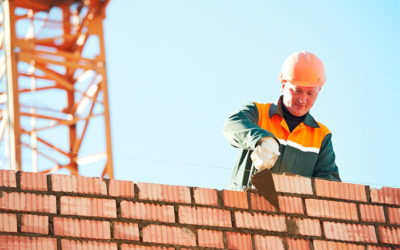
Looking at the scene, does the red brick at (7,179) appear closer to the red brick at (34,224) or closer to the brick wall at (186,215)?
the brick wall at (186,215)

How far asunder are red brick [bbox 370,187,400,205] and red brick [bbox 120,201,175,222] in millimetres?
1422

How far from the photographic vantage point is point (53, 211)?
5.16 meters

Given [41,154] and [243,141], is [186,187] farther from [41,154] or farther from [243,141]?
[41,154]

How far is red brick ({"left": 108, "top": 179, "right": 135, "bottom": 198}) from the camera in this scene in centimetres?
537

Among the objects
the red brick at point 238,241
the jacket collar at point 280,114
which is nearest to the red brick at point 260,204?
the red brick at point 238,241

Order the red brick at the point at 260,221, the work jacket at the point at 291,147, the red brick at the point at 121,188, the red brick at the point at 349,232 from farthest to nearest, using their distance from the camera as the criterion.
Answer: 1. the work jacket at the point at 291,147
2. the red brick at the point at 349,232
3. the red brick at the point at 260,221
4. the red brick at the point at 121,188

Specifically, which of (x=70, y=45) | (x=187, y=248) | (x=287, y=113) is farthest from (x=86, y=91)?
(x=187, y=248)

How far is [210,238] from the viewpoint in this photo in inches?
214

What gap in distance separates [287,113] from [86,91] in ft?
50.5

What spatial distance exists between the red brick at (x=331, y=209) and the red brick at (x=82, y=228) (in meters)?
1.34

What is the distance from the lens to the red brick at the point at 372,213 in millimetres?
Result: 5980

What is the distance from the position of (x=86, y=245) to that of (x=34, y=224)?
30 centimetres

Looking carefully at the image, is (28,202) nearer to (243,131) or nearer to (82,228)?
(82,228)

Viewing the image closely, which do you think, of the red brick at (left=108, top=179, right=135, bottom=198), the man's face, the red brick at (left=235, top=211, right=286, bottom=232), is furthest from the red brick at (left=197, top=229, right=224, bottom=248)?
the man's face
